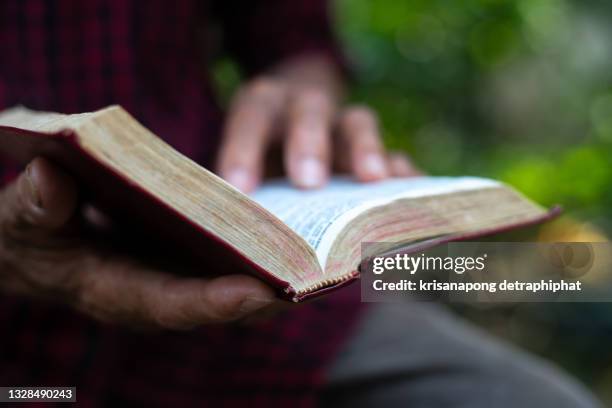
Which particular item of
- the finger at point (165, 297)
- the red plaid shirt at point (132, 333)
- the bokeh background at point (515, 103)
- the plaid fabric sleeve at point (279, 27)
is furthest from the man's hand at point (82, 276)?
the bokeh background at point (515, 103)

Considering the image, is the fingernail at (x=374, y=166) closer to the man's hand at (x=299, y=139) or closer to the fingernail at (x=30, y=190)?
the man's hand at (x=299, y=139)

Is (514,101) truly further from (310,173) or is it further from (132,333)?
(132,333)

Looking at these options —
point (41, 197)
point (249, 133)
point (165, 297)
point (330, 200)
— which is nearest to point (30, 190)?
point (41, 197)

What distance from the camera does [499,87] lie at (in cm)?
204

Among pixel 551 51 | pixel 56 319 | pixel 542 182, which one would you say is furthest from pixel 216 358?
pixel 551 51

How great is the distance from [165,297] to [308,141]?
327mm

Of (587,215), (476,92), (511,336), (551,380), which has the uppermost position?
(476,92)

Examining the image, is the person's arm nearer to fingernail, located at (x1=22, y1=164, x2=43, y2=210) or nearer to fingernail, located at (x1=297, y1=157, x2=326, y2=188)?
fingernail, located at (x1=297, y1=157, x2=326, y2=188)

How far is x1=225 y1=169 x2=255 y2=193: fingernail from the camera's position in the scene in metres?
0.67

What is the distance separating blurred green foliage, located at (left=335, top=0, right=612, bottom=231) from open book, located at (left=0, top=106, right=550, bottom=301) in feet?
3.50

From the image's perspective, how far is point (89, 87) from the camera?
2.55 ft

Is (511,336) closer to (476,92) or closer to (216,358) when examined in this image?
(476,92)

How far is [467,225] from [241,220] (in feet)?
0.81

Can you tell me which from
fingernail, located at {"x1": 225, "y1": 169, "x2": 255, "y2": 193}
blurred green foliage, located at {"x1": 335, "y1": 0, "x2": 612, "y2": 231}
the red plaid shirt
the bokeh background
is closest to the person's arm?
fingernail, located at {"x1": 225, "y1": 169, "x2": 255, "y2": 193}
